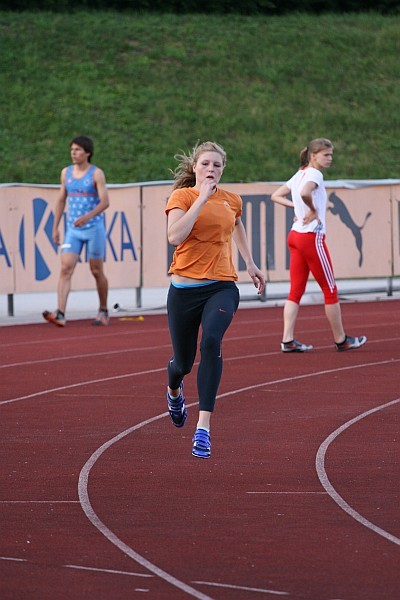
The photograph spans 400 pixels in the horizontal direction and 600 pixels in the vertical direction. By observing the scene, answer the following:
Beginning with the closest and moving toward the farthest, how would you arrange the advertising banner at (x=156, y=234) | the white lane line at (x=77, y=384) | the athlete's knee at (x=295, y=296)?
the white lane line at (x=77, y=384) < the athlete's knee at (x=295, y=296) < the advertising banner at (x=156, y=234)

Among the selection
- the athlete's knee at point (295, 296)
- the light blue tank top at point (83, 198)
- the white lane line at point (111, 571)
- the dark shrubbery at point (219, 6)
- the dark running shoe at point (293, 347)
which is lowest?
the dark running shoe at point (293, 347)

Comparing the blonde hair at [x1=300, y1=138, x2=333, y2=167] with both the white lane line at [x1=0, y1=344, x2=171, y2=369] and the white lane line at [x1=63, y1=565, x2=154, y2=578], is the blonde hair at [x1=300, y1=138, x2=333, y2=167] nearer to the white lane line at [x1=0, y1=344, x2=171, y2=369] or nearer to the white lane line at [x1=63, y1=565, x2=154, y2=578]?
the white lane line at [x1=0, y1=344, x2=171, y2=369]

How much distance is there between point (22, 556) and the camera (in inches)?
230

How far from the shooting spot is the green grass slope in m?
35.8

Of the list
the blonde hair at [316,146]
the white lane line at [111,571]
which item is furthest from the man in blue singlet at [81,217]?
the white lane line at [111,571]

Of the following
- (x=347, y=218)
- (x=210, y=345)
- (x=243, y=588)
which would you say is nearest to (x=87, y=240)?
(x=347, y=218)

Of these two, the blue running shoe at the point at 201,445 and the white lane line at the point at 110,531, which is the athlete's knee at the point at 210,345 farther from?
the white lane line at the point at 110,531

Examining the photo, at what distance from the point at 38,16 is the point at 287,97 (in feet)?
26.6

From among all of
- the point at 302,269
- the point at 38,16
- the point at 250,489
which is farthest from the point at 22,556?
the point at 38,16

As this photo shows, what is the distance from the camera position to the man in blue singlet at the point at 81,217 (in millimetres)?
15797

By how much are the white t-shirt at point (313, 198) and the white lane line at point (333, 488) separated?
2.98 m

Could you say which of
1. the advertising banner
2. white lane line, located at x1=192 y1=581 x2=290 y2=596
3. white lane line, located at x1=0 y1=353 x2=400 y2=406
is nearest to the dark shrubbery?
the advertising banner

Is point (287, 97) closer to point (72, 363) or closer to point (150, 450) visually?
point (72, 363)

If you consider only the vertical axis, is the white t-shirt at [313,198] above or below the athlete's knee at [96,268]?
above
